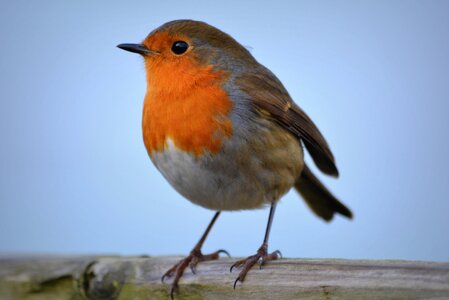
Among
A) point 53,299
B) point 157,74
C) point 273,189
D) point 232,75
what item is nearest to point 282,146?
point 273,189

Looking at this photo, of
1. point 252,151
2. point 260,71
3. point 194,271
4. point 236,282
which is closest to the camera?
point 236,282

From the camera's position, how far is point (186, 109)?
2.95 m

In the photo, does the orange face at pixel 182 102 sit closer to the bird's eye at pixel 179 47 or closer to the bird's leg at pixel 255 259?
the bird's eye at pixel 179 47

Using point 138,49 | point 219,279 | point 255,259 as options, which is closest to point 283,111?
point 138,49

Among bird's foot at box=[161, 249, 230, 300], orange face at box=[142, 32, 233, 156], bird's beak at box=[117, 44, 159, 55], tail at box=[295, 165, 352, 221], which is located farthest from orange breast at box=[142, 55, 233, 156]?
tail at box=[295, 165, 352, 221]

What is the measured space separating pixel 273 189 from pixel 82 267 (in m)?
0.95

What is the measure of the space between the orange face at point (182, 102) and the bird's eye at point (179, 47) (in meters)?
0.01

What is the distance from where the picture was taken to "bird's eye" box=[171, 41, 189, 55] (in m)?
3.32

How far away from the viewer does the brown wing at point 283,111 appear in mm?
3213

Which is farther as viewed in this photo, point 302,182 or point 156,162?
point 302,182

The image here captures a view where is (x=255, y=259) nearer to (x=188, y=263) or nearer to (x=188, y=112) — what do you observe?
(x=188, y=263)

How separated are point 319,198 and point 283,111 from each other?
819 millimetres

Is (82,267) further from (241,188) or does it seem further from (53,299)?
(241,188)

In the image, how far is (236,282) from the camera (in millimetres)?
2480
